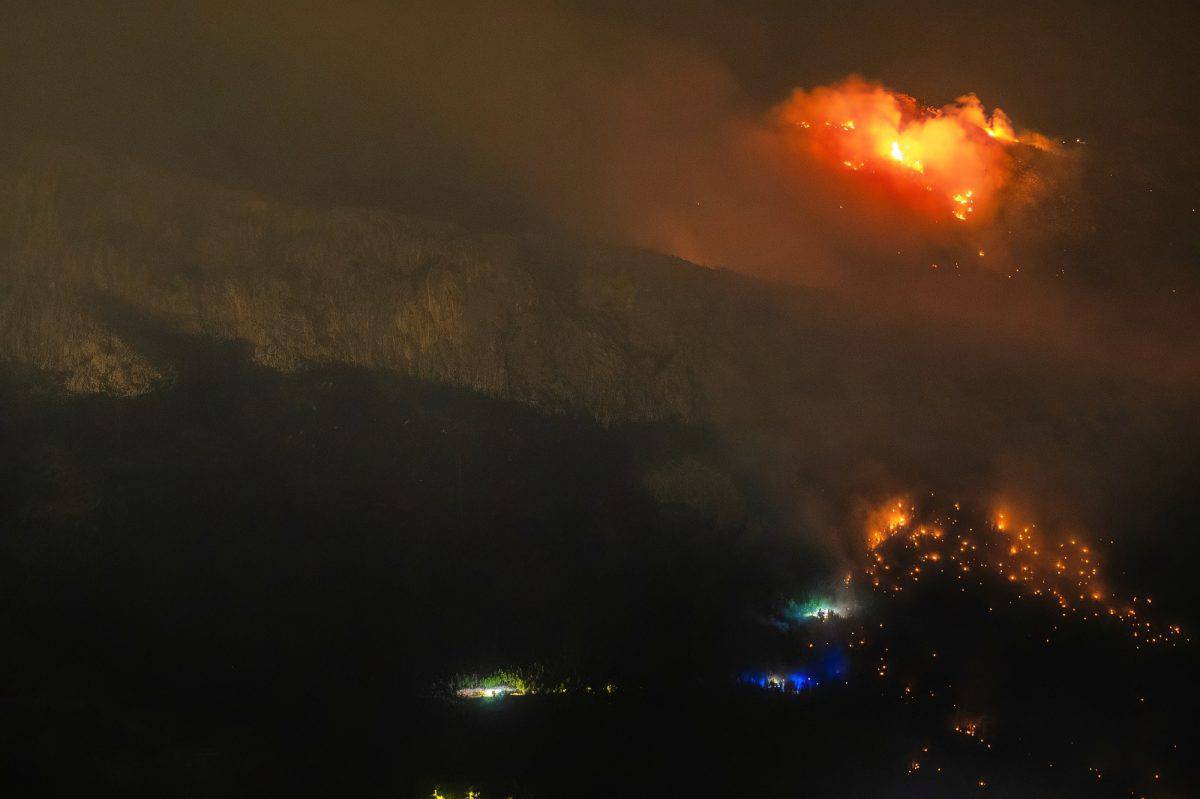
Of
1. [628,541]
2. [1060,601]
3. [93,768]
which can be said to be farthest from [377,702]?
[1060,601]

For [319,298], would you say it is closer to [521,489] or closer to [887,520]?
[521,489]

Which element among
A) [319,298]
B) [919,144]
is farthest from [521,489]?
[919,144]

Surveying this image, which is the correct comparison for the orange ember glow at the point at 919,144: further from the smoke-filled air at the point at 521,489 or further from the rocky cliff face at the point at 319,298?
the rocky cliff face at the point at 319,298

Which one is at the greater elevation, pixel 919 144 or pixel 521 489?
pixel 919 144

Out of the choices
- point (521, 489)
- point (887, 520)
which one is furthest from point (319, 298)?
point (887, 520)

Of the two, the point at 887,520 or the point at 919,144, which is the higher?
the point at 919,144

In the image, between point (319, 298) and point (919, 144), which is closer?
point (319, 298)

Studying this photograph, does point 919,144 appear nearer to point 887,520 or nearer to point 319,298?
point 887,520

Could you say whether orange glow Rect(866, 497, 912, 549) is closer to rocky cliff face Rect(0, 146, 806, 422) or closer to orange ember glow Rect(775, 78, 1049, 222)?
rocky cliff face Rect(0, 146, 806, 422)

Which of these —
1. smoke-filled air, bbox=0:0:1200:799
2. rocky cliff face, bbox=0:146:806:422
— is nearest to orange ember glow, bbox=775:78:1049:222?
smoke-filled air, bbox=0:0:1200:799

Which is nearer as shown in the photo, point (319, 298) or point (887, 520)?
point (887, 520)
